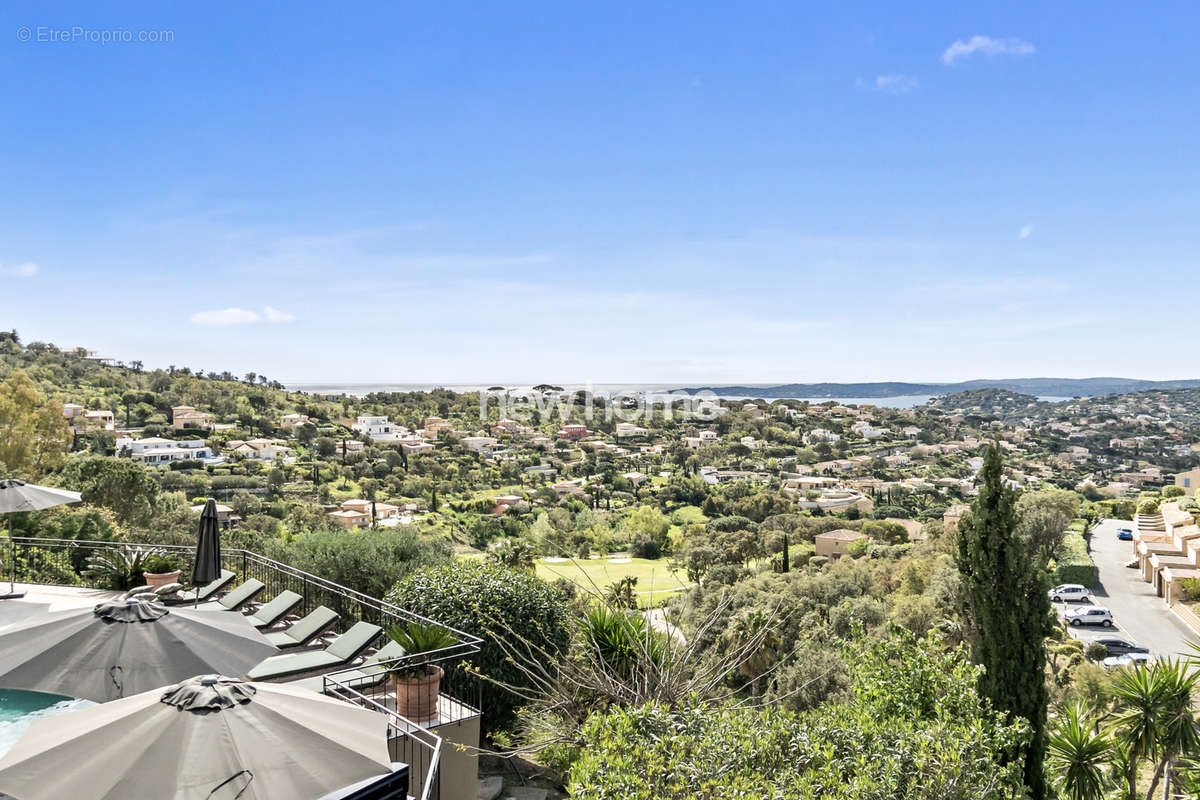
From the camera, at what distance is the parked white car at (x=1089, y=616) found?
26344mm

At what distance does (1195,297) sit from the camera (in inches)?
1487

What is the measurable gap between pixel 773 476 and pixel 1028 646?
6816 centimetres

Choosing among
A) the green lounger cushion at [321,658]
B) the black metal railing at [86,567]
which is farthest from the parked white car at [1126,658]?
the green lounger cushion at [321,658]

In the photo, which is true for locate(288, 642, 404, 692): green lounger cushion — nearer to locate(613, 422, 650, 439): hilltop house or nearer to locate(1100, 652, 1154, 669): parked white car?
locate(1100, 652, 1154, 669): parked white car

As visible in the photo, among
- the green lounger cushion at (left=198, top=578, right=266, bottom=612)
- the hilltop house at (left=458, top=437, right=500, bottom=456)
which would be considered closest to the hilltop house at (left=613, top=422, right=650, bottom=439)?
the hilltop house at (left=458, top=437, right=500, bottom=456)

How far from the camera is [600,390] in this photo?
9850 cm

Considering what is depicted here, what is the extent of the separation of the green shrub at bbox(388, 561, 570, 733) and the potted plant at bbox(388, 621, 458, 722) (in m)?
1.06

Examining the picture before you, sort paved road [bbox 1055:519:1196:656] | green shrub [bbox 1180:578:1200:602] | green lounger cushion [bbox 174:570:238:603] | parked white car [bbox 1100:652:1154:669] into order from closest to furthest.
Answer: green lounger cushion [bbox 174:570:238:603] → parked white car [bbox 1100:652:1154:669] → paved road [bbox 1055:519:1196:656] → green shrub [bbox 1180:578:1200:602]

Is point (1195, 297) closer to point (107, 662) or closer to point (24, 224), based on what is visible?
point (107, 662)

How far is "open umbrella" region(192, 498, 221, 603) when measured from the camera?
788 centimetres

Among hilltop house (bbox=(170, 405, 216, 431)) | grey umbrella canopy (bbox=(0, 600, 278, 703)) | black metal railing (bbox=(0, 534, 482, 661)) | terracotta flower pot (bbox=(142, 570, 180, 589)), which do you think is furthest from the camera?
hilltop house (bbox=(170, 405, 216, 431))

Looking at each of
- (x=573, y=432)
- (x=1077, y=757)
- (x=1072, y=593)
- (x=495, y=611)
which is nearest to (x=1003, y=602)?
(x=1077, y=757)

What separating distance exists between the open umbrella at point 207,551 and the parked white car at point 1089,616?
2948 centimetres

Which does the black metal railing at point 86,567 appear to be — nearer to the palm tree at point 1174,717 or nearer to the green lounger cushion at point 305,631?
the green lounger cushion at point 305,631
